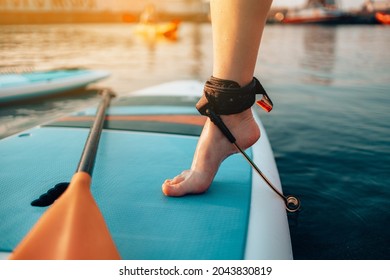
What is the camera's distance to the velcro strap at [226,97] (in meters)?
1.25

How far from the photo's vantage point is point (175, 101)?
331 centimetres

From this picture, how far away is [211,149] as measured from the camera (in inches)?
53.4

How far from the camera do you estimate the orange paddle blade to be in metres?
0.80

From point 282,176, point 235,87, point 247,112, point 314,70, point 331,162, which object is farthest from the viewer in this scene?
point 314,70

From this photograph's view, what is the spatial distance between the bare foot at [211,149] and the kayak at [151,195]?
47mm

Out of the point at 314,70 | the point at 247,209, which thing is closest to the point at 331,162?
the point at 247,209

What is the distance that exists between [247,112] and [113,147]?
3.34 feet

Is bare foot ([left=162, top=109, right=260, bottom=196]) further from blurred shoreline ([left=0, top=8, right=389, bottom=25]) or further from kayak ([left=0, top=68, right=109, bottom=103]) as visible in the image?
blurred shoreline ([left=0, top=8, right=389, bottom=25])

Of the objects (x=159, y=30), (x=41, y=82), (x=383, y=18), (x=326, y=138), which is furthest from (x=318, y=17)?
(x=326, y=138)

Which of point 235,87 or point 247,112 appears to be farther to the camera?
point 247,112

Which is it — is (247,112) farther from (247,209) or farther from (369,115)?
(369,115)

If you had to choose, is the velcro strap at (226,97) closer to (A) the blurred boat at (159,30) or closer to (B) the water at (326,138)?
(B) the water at (326,138)

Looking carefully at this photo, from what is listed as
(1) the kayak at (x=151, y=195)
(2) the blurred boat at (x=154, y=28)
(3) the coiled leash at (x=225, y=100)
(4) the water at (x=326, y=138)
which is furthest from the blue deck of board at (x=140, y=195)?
(2) the blurred boat at (x=154, y=28)

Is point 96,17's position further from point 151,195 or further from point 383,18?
point 151,195
